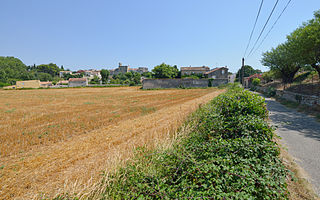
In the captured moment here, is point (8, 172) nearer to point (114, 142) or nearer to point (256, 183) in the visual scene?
point (114, 142)

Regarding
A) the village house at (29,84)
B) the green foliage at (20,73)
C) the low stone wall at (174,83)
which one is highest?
the green foliage at (20,73)

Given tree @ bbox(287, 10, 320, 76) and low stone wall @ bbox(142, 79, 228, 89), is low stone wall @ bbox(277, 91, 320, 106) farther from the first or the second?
low stone wall @ bbox(142, 79, 228, 89)

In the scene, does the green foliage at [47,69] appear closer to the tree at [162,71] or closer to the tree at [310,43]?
the tree at [162,71]

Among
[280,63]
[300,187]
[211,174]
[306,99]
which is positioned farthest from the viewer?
[280,63]

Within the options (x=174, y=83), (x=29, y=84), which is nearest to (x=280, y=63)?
(x=174, y=83)

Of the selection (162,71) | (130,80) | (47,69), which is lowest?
(130,80)

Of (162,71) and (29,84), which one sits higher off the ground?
(162,71)

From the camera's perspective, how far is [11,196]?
137 inches

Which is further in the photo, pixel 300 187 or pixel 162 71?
pixel 162 71

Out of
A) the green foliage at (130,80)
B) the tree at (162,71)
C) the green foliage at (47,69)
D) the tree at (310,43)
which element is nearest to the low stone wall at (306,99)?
the tree at (310,43)

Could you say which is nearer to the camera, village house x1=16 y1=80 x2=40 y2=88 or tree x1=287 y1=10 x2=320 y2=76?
tree x1=287 y1=10 x2=320 y2=76

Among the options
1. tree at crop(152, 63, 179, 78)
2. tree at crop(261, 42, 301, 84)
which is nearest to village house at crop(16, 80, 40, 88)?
tree at crop(152, 63, 179, 78)

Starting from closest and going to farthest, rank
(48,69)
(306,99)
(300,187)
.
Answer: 1. (300,187)
2. (306,99)
3. (48,69)

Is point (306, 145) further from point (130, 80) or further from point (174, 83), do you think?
point (130, 80)
